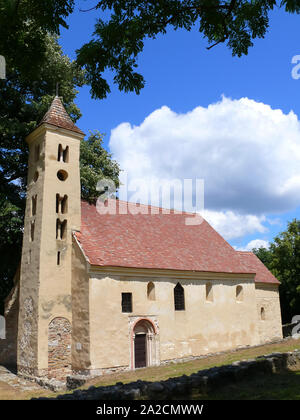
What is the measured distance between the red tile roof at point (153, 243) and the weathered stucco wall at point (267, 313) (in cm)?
224

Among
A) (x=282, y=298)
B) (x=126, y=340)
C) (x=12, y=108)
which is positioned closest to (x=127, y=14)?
(x=126, y=340)

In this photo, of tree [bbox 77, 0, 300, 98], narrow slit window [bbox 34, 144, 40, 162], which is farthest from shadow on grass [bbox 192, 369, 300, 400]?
narrow slit window [bbox 34, 144, 40, 162]

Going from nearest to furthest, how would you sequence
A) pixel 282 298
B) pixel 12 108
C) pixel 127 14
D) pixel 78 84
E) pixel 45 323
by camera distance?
pixel 127 14 → pixel 45 323 → pixel 12 108 → pixel 78 84 → pixel 282 298

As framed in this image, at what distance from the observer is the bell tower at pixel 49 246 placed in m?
19.7

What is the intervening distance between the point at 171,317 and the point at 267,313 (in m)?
11.8

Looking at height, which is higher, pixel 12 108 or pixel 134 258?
pixel 12 108

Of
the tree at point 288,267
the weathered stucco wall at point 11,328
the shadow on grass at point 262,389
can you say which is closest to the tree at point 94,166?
the weathered stucco wall at point 11,328

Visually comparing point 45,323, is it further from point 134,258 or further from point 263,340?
point 263,340

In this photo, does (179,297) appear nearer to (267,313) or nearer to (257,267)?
(267,313)

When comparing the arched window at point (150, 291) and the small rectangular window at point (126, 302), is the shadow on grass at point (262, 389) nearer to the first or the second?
the small rectangular window at point (126, 302)

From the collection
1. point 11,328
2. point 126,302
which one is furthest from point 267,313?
point 11,328

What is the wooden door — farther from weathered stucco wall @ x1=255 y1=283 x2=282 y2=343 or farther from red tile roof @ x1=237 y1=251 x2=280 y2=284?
weathered stucco wall @ x1=255 y1=283 x2=282 y2=343
